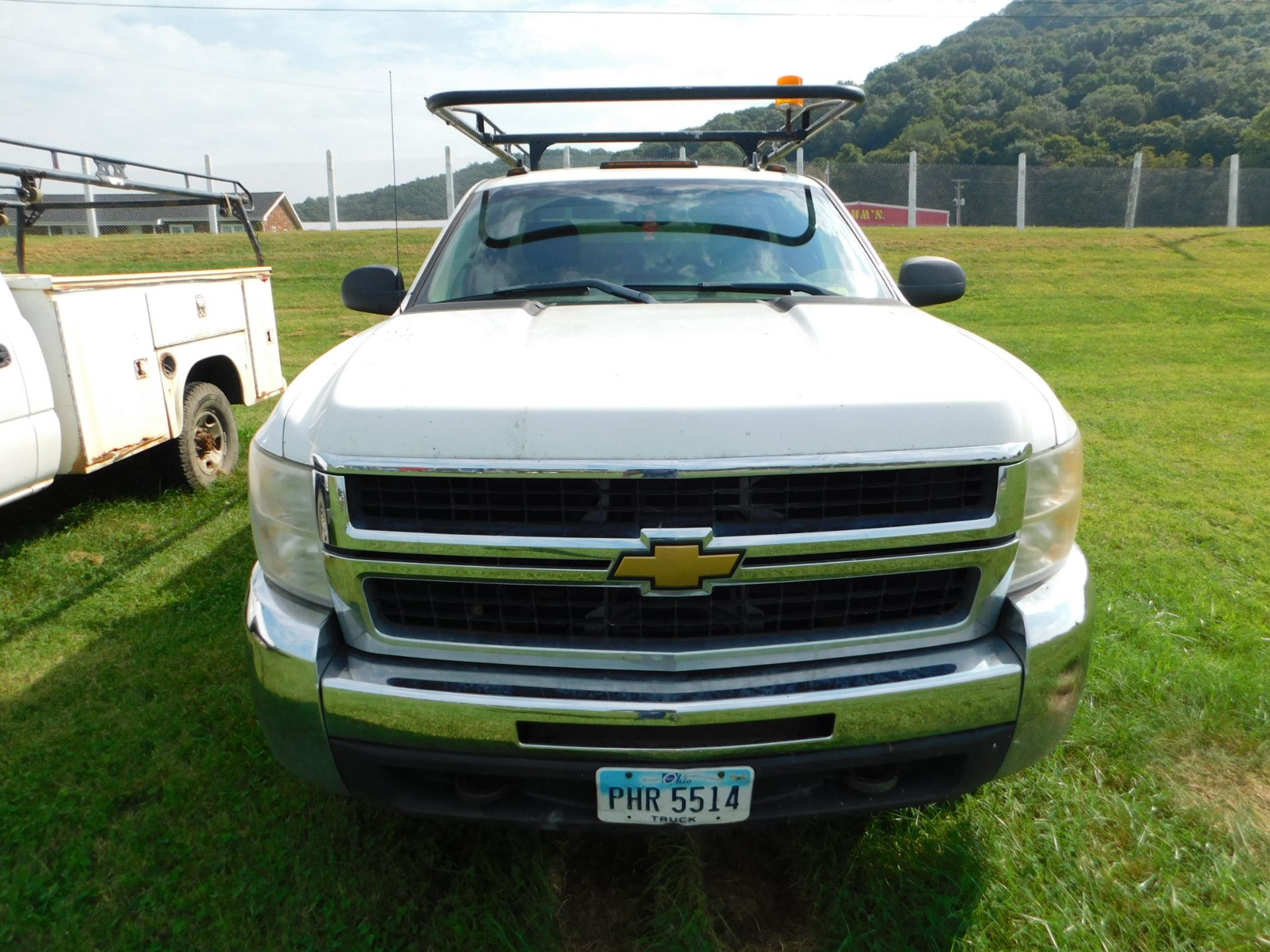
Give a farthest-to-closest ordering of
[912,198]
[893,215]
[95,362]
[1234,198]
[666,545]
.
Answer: [893,215]
[912,198]
[1234,198]
[95,362]
[666,545]

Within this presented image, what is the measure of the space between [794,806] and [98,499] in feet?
16.5

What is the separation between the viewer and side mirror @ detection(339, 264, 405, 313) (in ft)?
11.4

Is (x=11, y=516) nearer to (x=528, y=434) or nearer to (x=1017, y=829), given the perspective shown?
(x=528, y=434)

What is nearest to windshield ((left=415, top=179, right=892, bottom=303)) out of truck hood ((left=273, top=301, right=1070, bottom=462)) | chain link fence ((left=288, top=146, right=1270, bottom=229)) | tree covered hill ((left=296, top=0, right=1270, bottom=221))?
truck hood ((left=273, top=301, right=1070, bottom=462))

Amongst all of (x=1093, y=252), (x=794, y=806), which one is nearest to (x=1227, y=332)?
(x=1093, y=252)

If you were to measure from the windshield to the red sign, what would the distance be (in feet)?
76.9

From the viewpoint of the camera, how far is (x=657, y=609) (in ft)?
6.59

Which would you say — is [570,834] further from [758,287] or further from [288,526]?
[758,287]

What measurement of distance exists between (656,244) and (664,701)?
1891mm

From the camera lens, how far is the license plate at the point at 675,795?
1.92 metres

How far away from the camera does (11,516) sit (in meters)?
5.25

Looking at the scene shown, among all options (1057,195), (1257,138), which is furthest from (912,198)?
(1257,138)

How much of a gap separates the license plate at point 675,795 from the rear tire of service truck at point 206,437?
437 cm

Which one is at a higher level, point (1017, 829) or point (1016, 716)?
point (1016, 716)
